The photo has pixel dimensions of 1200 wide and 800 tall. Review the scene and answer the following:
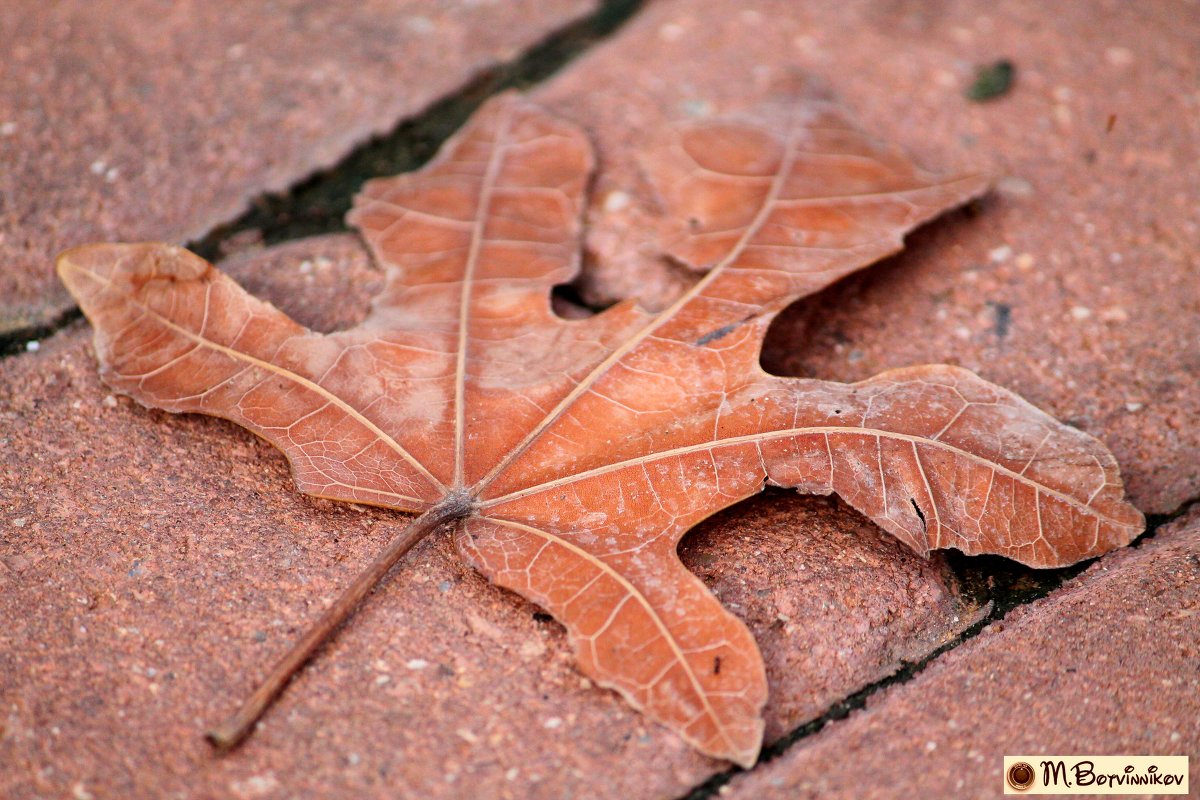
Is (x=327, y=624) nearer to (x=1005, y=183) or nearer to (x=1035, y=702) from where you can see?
(x=1035, y=702)

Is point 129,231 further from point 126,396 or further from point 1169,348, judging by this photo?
point 1169,348

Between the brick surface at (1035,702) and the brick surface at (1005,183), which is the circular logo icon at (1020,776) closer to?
the brick surface at (1035,702)

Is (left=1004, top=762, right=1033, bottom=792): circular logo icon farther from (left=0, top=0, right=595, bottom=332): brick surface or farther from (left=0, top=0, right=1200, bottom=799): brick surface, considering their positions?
(left=0, top=0, right=595, bottom=332): brick surface

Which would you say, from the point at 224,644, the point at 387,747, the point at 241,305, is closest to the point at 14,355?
the point at 241,305

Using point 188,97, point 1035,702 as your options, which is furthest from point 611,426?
point 188,97

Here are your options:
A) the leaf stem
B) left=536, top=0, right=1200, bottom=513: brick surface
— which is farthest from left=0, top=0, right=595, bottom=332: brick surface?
the leaf stem
